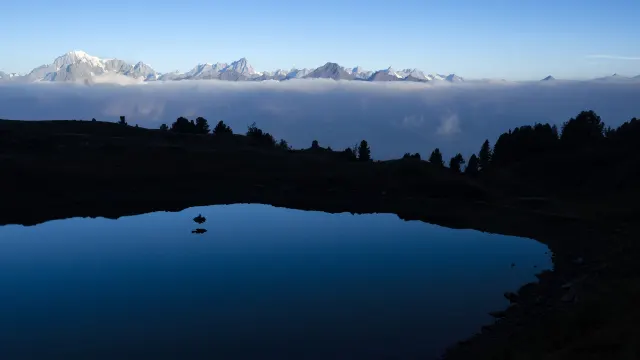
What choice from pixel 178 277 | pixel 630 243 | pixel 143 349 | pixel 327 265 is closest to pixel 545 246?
pixel 630 243

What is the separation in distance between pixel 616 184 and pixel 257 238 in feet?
219

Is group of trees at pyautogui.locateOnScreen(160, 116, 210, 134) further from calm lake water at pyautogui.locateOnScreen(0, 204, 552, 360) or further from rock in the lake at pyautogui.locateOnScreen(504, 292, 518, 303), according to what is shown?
rock in the lake at pyautogui.locateOnScreen(504, 292, 518, 303)

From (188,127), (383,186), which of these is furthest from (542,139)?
(188,127)

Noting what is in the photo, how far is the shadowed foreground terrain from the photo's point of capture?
44.2m

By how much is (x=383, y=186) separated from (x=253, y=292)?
54194mm

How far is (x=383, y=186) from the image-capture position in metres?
87.9

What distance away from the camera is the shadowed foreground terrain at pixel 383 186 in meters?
44.2

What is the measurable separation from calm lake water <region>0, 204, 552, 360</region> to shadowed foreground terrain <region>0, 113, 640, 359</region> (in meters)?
4.11

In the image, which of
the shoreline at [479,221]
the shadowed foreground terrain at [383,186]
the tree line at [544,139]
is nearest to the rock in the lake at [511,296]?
the shadowed foreground terrain at [383,186]

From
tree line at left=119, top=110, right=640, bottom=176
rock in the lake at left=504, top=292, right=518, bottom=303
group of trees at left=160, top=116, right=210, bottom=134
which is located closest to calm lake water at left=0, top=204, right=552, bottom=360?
rock in the lake at left=504, top=292, right=518, bottom=303

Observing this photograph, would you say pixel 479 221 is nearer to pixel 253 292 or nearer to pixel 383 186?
pixel 383 186

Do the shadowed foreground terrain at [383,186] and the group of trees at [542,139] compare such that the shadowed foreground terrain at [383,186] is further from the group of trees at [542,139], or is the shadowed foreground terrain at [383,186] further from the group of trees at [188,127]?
the group of trees at [188,127]

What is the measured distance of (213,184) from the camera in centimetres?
8669

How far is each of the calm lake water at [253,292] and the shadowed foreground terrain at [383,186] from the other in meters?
4.11
